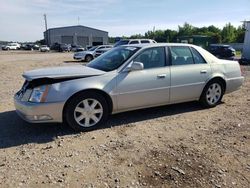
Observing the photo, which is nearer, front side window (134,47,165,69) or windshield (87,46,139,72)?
windshield (87,46,139,72)

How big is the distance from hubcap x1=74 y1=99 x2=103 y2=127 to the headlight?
0.59m

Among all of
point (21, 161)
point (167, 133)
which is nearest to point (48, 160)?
point (21, 161)

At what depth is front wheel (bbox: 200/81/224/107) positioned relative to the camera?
6.18 metres

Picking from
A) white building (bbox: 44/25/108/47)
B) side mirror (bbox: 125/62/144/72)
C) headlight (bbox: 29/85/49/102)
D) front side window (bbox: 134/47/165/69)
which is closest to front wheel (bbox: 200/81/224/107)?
front side window (bbox: 134/47/165/69)

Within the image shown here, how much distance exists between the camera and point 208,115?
579cm

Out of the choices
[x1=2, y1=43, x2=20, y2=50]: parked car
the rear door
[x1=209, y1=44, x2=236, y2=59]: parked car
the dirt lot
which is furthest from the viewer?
[x1=2, y1=43, x2=20, y2=50]: parked car

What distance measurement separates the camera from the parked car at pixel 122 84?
A: 4562 mm

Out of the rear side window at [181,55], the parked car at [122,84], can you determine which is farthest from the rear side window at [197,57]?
the rear side window at [181,55]

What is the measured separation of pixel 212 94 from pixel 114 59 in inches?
97.4

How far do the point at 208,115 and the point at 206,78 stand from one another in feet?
2.77

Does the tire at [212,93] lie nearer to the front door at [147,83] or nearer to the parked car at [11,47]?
the front door at [147,83]

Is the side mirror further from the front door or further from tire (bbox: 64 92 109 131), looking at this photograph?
tire (bbox: 64 92 109 131)

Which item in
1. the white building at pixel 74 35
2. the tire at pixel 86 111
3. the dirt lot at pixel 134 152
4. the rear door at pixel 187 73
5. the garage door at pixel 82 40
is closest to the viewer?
the dirt lot at pixel 134 152

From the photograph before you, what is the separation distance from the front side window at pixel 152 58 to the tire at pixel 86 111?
113 centimetres
